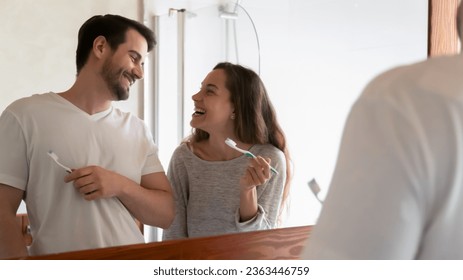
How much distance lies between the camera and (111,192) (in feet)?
2.56

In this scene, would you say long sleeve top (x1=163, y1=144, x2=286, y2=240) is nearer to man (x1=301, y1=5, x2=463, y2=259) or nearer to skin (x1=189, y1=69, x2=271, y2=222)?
skin (x1=189, y1=69, x2=271, y2=222)

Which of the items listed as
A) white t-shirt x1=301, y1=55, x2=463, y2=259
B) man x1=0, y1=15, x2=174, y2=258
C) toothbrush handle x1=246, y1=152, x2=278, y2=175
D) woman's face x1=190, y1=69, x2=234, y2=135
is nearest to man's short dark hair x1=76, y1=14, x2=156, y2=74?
man x1=0, y1=15, x2=174, y2=258

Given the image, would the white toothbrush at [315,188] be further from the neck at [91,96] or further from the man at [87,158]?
the neck at [91,96]

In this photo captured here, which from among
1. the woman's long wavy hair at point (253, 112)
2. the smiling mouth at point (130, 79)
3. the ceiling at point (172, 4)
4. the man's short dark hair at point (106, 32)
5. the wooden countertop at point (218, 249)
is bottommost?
the wooden countertop at point (218, 249)

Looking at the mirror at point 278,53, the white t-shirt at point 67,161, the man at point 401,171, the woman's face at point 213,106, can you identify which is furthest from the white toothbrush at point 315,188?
the man at point 401,171

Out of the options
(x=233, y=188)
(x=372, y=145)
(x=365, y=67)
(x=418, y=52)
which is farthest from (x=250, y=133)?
(x=372, y=145)

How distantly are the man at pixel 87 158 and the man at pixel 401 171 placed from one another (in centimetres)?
51

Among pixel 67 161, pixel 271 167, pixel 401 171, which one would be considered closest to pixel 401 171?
pixel 401 171

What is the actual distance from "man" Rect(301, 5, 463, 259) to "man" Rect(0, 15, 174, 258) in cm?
51

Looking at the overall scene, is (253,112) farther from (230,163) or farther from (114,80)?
(114,80)

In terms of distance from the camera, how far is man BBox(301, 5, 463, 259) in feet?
0.93

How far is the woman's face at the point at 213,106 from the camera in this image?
0.85 meters

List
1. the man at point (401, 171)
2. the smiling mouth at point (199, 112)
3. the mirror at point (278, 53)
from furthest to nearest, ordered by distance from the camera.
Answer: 1. the smiling mouth at point (199, 112)
2. the mirror at point (278, 53)
3. the man at point (401, 171)

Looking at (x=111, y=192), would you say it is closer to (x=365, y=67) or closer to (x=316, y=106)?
(x=316, y=106)
